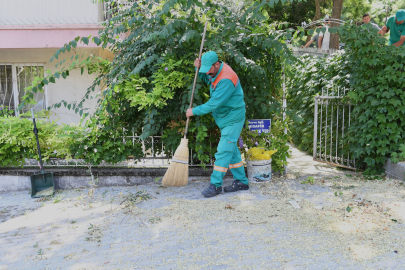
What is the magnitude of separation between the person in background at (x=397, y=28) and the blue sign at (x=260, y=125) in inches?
100

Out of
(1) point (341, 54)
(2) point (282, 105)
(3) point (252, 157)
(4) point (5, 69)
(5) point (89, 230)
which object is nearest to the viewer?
(5) point (89, 230)

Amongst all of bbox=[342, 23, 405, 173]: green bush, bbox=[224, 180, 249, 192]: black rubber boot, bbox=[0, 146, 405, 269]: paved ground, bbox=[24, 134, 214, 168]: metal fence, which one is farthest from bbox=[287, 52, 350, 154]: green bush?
bbox=[24, 134, 214, 168]: metal fence

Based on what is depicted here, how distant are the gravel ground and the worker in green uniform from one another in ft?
1.33

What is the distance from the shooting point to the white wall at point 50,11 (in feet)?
25.9

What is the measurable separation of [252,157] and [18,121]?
3.63 meters

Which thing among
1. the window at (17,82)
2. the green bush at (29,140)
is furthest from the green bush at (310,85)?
the window at (17,82)

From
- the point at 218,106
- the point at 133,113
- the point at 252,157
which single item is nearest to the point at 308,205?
the point at 252,157

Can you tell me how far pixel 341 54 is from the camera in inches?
272

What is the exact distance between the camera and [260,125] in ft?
18.5

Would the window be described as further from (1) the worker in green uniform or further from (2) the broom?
(1) the worker in green uniform

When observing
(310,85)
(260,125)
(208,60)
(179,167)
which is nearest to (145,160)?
(179,167)

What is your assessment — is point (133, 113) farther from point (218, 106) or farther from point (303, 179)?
point (303, 179)

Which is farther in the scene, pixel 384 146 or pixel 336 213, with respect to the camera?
pixel 384 146

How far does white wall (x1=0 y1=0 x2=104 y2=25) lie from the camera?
25.9 feet
